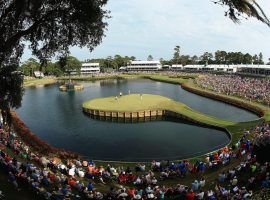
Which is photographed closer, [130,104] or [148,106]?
[148,106]

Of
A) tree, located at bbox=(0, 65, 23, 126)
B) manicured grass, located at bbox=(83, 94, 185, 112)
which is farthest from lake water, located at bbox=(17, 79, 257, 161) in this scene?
tree, located at bbox=(0, 65, 23, 126)

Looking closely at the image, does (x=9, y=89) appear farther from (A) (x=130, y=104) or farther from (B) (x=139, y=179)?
(A) (x=130, y=104)

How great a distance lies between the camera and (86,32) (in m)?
21.1

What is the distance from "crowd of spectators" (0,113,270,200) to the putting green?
91.2ft

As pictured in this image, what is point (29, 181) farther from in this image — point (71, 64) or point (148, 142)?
point (71, 64)

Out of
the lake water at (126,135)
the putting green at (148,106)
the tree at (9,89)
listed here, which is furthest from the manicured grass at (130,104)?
the tree at (9,89)

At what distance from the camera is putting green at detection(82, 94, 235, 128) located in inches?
2549

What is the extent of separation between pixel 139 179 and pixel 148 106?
1829 inches

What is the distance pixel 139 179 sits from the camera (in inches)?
1172

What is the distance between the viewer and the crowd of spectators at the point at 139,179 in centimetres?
2505

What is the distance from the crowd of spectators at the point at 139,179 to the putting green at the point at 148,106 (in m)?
27.8

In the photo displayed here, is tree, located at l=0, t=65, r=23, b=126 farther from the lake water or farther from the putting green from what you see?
the putting green

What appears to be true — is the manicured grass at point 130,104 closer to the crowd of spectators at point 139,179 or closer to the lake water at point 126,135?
the lake water at point 126,135

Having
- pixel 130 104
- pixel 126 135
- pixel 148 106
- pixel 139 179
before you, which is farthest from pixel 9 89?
pixel 130 104
